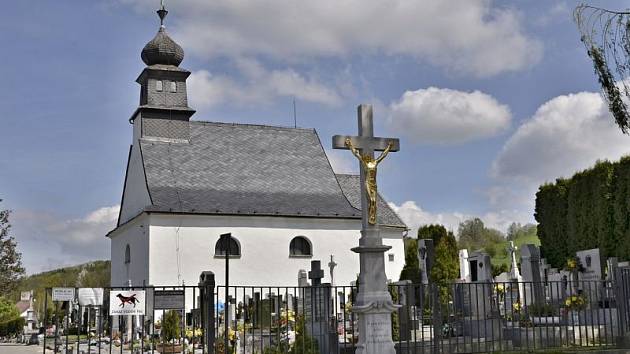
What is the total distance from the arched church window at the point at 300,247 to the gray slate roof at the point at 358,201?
3542 mm

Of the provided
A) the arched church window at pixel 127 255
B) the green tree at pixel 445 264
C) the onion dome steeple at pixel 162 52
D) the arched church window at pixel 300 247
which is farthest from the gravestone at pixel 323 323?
the onion dome steeple at pixel 162 52

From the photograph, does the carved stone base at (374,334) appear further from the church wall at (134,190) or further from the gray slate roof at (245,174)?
the church wall at (134,190)

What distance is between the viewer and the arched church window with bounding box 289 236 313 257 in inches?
1273

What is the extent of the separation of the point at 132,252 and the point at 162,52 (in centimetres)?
988

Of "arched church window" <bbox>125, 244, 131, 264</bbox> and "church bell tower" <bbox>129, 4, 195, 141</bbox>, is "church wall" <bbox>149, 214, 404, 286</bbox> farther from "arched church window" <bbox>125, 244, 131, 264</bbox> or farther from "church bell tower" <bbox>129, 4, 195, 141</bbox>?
"church bell tower" <bbox>129, 4, 195, 141</bbox>

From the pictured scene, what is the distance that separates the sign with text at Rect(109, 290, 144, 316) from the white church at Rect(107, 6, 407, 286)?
1826 cm

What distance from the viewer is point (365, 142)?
11.8 metres

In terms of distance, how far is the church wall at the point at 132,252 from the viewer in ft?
100

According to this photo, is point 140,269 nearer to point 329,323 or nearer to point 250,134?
point 250,134

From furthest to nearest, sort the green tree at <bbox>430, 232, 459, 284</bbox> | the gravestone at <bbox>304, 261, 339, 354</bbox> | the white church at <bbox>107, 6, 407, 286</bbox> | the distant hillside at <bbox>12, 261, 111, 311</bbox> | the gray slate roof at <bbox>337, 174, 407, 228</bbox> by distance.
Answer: the distant hillside at <bbox>12, 261, 111, 311</bbox>
the gray slate roof at <bbox>337, 174, 407, 228</bbox>
the white church at <bbox>107, 6, 407, 286</bbox>
the green tree at <bbox>430, 232, 459, 284</bbox>
the gravestone at <bbox>304, 261, 339, 354</bbox>

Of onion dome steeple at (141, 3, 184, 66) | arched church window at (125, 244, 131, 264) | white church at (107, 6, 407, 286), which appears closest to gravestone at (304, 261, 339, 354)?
white church at (107, 6, 407, 286)

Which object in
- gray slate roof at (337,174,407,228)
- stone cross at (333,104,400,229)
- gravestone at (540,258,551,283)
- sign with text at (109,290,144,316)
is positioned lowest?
sign with text at (109,290,144,316)

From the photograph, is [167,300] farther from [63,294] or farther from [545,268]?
[545,268]

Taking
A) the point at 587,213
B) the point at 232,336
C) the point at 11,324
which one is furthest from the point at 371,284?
the point at 11,324
